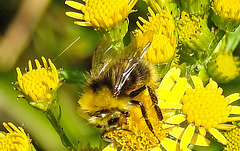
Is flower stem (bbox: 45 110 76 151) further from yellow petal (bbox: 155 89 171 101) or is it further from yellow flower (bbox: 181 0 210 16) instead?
yellow flower (bbox: 181 0 210 16)

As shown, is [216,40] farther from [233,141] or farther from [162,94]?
[233,141]

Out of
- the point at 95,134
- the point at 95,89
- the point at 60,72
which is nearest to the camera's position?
the point at 95,89

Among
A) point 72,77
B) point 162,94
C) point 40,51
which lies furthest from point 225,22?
point 40,51

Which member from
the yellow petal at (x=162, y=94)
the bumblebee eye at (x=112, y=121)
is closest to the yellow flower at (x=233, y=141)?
the yellow petal at (x=162, y=94)

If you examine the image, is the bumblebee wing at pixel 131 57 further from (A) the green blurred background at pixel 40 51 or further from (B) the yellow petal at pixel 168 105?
(A) the green blurred background at pixel 40 51

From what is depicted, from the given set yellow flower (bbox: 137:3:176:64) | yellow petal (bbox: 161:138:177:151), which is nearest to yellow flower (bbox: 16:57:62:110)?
yellow flower (bbox: 137:3:176:64)

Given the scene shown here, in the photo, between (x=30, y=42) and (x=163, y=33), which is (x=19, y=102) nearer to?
(x=30, y=42)

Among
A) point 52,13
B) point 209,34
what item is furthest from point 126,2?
point 52,13
